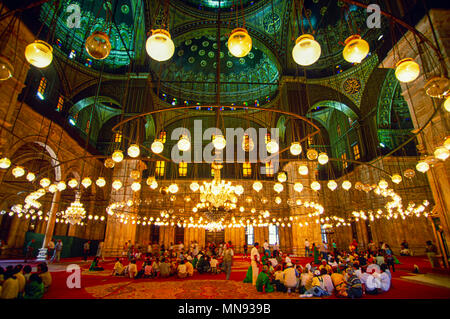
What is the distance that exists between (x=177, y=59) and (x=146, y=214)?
12803 millimetres

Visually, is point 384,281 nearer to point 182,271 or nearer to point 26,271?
point 182,271

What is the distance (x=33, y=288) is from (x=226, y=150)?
15.8m

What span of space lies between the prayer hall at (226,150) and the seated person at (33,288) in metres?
0.06

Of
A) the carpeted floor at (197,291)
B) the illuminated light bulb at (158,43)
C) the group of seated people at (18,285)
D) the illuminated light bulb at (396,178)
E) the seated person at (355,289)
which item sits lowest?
the carpeted floor at (197,291)

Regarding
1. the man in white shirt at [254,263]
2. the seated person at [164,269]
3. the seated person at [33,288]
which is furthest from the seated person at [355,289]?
the seated person at [33,288]

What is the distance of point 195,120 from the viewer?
20547 millimetres

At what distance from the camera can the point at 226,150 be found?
63.4 feet

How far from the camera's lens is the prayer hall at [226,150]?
184 inches

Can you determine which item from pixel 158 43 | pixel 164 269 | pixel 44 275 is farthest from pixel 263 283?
pixel 158 43

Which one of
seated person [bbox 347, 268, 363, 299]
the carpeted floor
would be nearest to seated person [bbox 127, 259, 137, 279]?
the carpeted floor

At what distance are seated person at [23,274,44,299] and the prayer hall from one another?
61 millimetres

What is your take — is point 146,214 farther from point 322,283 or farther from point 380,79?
point 380,79

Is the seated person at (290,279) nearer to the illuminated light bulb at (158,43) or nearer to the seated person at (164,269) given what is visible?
the seated person at (164,269)

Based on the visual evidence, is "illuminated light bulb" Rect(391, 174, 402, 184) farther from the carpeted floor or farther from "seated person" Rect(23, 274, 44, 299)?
"seated person" Rect(23, 274, 44, 299)
